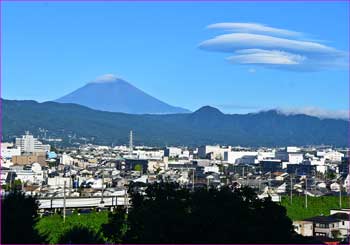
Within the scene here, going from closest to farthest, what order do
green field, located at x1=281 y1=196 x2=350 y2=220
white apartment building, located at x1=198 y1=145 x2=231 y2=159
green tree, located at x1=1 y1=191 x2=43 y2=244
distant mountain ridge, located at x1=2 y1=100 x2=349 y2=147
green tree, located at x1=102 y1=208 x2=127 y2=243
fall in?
1. green tree, located at x1=1 y1=191 x2=43 y2=244
2. green tree, located at x1=102 y1=208 x2=127 y2=243
3. green field, located at x1=281 y1=196 x2=350 y2=220
4. white apartment building, located at x1=198 y1=145 x2=231 y2=159
5. distant mountain ridge, located at x1=2 y1=100 x2=349 y2=147

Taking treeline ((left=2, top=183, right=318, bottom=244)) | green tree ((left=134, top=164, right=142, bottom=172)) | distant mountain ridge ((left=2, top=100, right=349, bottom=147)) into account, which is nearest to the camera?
treeline ((left=2, top=183, right=318, bottom=244))

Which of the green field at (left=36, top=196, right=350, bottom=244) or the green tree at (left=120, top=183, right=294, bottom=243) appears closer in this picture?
the green tree at (left=120, top=183, right=294, bottom=243)

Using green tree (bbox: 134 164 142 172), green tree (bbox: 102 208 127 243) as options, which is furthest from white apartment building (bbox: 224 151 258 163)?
green tree (bbox: 102 208 127 243)

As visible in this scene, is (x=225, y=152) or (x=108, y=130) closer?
(x=225, y=152)

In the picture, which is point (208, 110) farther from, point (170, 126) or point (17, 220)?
point (17, 220)

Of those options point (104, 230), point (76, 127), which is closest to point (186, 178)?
point (104, 230)

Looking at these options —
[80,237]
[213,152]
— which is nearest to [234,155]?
[213,152]

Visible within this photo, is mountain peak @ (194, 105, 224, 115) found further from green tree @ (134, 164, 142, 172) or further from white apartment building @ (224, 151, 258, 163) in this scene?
green tree @ (134, 164, 142, 172)

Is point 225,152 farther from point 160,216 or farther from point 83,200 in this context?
point 160,216
